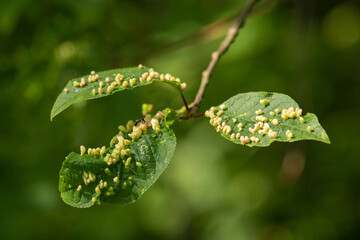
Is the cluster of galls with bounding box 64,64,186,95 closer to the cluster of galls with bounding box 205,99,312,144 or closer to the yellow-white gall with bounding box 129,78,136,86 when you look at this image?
the yellow-white gall with bounding box 129,78,136,86

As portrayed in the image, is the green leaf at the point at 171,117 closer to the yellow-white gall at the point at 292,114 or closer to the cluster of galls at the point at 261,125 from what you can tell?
the cluster of galls at the point at 261,125

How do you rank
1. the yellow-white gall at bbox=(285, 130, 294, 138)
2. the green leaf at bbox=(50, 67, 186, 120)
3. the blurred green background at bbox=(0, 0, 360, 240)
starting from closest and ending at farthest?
the yellow-white gall at bbox=(285, 130, 294, 138) → the green leaf at bbox=(50, 67, 186, 120) → the blurred green background at bbox=(0, 0, 360, 240)

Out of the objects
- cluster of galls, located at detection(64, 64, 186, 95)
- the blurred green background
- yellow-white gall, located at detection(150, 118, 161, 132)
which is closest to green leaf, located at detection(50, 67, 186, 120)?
cluster of galls, located at detection(64, 64, 186, 95)

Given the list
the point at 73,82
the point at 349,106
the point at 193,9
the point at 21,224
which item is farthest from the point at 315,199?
the point at 73,82

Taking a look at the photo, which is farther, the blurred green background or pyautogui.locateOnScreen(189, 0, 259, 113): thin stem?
the blurred green background

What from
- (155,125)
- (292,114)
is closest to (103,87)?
(155,125)

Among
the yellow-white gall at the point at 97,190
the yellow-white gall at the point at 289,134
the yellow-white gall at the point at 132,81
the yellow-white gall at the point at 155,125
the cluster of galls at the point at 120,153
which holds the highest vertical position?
the yellow-white gall at the point at 132,81

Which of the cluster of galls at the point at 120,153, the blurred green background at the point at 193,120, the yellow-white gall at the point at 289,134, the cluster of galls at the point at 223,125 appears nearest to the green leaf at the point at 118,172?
the cluster of galls at the point at 120,153
